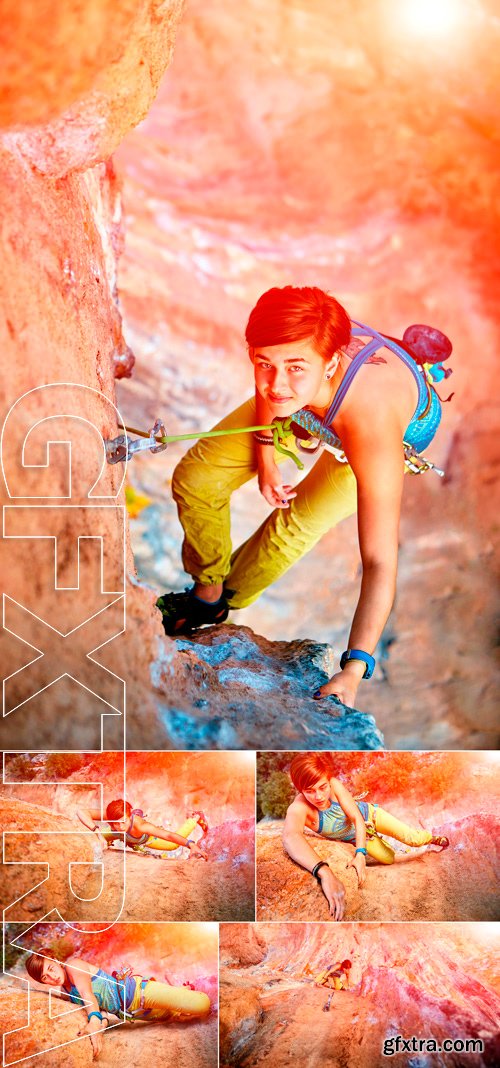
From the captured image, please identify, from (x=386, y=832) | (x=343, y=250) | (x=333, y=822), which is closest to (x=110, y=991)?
(x=333, y=822)

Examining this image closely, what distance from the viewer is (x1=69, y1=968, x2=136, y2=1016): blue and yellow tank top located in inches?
87.5

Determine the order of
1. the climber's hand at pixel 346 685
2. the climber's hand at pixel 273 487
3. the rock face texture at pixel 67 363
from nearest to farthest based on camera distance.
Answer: the rock face texture at pixel 67 363 < the climber's hand at pixel 346 685 < the climber's hand at pixel 273 487

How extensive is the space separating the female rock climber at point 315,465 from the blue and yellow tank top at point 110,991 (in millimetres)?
860

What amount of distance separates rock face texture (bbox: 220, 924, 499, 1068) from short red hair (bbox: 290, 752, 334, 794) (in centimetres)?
35

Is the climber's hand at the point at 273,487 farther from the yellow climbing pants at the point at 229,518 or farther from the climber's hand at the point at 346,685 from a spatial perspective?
the climber's hand at the point at 346,685

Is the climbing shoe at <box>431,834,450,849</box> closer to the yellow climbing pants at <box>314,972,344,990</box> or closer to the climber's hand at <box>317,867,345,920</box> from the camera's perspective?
the climber's hand at <box>317,867,345,920</box>

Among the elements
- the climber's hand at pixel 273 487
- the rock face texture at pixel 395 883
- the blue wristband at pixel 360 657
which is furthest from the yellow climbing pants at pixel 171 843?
the climber's hand at pixel 273 487

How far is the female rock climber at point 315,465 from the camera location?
2.40m

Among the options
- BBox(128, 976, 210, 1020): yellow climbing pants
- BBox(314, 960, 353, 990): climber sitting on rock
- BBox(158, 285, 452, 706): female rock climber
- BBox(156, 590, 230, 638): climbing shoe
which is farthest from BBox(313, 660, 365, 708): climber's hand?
BBox(128, 976, 210, 1020): yellow climbing pants

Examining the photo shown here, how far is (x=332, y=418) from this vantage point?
2414 millimetres

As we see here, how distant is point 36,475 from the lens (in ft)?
7.20

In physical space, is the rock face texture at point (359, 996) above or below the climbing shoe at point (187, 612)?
below

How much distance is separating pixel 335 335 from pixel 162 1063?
1908mm

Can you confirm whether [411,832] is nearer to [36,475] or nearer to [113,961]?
[113,961]
